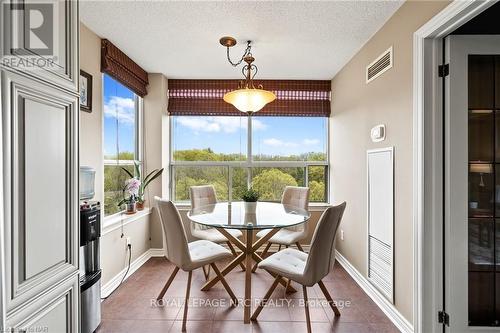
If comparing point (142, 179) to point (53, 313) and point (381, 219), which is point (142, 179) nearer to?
point (53, 313)

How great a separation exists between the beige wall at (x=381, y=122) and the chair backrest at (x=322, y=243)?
60 cm

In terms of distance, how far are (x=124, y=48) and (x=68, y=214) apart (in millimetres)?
2159

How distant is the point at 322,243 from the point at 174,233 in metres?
1.11

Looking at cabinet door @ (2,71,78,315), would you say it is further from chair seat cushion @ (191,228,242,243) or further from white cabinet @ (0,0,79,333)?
chair seat cushion @ (191,228,242,243)

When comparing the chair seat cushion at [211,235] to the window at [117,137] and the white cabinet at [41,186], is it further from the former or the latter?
the white cabinet at [41,186]

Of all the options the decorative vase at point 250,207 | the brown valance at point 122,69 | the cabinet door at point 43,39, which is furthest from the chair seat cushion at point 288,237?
the brown valance at point 122,69

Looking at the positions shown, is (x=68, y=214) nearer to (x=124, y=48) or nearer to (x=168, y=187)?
(x=124, y=48)

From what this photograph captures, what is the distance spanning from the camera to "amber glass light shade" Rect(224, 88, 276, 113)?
7.69ft

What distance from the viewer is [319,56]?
2990mm

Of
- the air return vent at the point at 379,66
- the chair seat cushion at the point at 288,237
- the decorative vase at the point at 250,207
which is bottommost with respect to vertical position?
the chair seat cushion at the point at 288,237

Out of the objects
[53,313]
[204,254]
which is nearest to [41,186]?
[53,313]

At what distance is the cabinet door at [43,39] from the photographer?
1.00 meters

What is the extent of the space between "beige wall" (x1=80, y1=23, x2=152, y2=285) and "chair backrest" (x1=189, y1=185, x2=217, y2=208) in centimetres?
81

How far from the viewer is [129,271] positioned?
9.82ft
